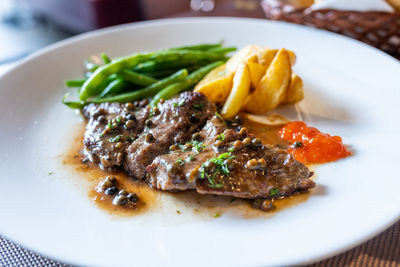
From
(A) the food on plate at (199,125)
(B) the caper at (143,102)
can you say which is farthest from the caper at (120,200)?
(B) the caper at (143,102)

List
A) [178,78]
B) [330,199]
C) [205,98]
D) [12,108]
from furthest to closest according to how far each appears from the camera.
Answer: [178,78]
[12,108]
[205,98]
[330,199]

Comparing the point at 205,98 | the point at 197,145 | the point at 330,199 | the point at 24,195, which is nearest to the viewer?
the point at 330,199

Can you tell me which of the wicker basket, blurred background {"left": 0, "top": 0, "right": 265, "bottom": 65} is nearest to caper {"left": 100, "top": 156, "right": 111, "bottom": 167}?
the wicker basket

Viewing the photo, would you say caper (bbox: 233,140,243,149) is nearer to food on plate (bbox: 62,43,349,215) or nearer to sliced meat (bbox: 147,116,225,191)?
food on plate (bbox: 62,43,349,215)

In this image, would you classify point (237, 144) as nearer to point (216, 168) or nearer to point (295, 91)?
point (216, 168)

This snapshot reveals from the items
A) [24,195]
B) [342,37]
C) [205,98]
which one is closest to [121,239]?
[24,195]

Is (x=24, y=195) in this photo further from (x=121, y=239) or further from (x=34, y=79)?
(x=34, y=79)
